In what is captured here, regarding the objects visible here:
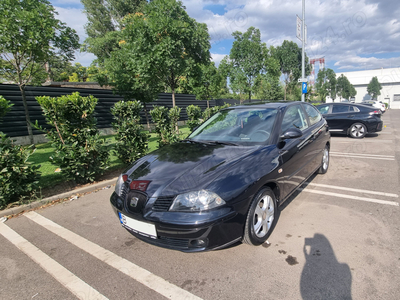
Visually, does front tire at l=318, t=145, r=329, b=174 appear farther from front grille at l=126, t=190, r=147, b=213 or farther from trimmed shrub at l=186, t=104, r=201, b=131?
trimmed shrub at l=186, t=104, r=201, b=131

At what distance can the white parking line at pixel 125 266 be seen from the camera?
2057mm

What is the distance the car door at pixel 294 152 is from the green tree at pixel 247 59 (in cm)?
1199

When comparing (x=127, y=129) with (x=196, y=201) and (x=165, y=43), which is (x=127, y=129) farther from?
(x=165, y=43)

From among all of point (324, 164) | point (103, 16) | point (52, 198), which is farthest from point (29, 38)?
point (103, 16)

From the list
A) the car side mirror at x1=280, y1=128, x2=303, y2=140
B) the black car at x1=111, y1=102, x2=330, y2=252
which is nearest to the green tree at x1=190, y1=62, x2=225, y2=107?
the black car at x1=111, y1=102, x2=330, y2=252

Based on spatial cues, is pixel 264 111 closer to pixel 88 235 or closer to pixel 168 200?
pixel 168 200

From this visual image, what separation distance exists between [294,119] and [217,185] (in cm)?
228

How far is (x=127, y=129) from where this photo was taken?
595 centimetres

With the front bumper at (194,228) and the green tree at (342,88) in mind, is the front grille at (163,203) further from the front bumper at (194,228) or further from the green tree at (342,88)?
the green tree at (342,88)

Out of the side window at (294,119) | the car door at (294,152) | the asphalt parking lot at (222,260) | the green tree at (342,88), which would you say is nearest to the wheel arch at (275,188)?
the car door at (294,152)

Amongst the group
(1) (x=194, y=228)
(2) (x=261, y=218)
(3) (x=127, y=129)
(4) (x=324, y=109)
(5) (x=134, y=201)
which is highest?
(4) (x=324, y=109)

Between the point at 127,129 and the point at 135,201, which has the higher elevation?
the point at 127,129

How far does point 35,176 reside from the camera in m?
4.39

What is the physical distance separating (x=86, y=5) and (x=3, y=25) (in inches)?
1139
